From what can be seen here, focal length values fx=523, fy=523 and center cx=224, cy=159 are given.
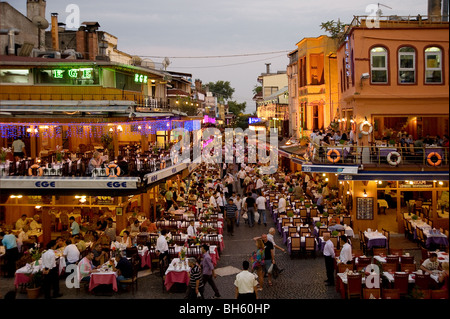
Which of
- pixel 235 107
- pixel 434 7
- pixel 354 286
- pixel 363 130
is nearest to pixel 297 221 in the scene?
pixel 363 130

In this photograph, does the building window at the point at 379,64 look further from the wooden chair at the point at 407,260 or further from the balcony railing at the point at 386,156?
the wooden chair at the point at 407,260

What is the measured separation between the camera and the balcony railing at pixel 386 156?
22.6m

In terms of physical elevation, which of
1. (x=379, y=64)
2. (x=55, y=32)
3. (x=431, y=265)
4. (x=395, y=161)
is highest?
(x=55, y=32)

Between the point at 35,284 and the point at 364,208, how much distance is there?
1435cm

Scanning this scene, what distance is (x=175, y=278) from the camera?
17438 millimetres

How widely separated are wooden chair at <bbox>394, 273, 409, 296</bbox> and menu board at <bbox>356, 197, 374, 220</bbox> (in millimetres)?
8687

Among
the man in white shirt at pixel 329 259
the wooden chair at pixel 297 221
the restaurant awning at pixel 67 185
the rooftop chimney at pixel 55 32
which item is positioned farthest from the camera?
the rooftop chimney at pixel 55 32

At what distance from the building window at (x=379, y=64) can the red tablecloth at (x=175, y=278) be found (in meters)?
14.2

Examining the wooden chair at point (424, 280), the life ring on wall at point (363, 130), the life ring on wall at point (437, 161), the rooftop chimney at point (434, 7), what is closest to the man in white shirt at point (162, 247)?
the wooden chair at point (424, 280)

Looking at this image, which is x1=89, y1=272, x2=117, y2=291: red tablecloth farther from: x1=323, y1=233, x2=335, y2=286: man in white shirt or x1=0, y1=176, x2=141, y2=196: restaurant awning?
x1=323, y1=233, x2=335, y2=286: man in white shirt

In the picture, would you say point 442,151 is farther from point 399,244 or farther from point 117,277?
point 117,277

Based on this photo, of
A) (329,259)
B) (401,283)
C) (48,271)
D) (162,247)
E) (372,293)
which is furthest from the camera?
(162,247)

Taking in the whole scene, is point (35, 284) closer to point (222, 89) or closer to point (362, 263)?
point (362, 263)
